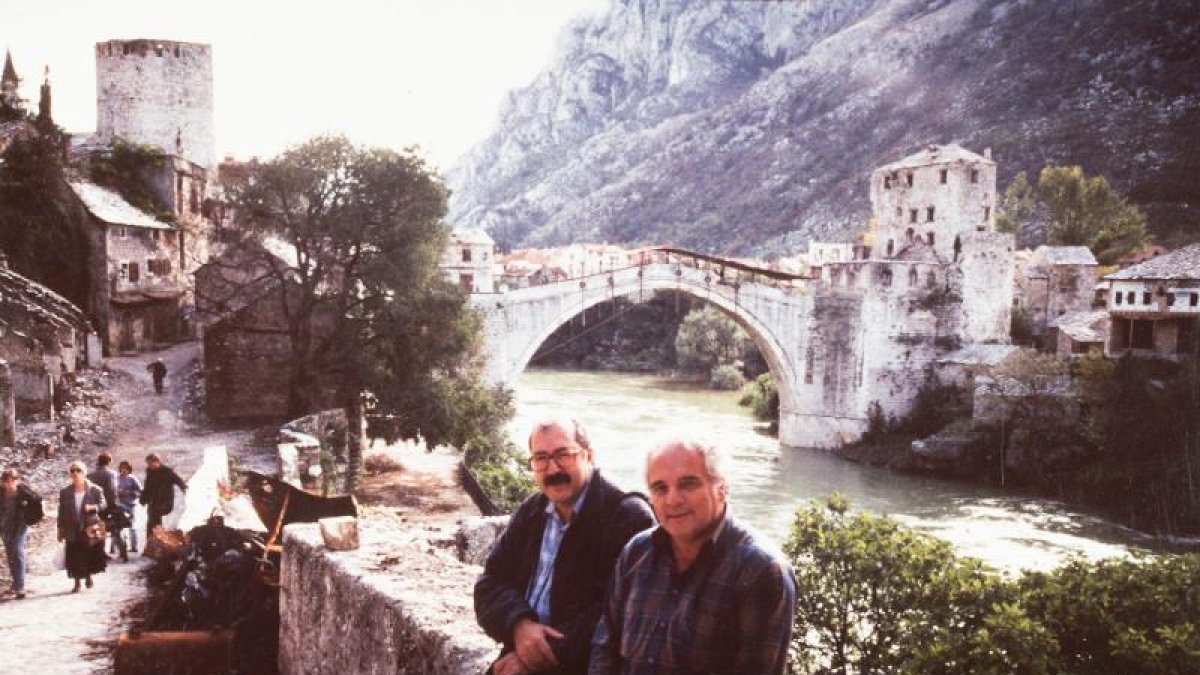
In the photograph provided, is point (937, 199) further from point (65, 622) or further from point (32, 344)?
point (65, 622)

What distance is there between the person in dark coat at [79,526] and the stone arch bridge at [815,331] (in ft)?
65.5

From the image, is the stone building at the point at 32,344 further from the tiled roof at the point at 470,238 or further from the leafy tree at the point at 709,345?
the leafy tree at the point at 709,345

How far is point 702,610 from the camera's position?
7.23ft

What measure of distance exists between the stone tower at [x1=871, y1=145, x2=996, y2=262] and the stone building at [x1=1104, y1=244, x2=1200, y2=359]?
267 inches

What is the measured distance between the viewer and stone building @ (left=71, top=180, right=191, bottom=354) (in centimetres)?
2006

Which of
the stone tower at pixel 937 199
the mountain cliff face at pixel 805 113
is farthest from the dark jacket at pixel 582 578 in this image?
the mountain cliff face at pixel 805 113

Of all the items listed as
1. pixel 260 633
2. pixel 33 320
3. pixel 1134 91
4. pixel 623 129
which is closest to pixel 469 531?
pixel 260 633

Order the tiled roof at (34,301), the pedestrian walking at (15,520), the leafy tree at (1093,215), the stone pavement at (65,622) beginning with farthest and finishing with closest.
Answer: the leafy tree at (1093,215), the tiled roof at (34,301), the pedestrian walking at (15,520), the stone pavement at (65,622)

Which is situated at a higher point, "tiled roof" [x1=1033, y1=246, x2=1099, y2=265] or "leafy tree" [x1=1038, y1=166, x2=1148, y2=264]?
"leafy tree" [x1=1038, y1=166, x2=1148, y2=264]

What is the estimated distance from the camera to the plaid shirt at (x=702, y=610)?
6.96ft

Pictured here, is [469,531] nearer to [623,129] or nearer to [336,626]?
[336,626]

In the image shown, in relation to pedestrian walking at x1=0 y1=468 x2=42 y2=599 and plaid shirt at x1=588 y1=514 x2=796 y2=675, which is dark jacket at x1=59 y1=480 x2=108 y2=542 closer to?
pedestrian walking at x1=0 y1=468 x2=42 y2=599

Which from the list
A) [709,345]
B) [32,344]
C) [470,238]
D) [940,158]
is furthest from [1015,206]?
[32,344]

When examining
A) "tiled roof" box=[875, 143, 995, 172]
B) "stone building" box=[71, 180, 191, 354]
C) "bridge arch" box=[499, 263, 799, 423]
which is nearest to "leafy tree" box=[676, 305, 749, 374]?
"bridge arch" box=[499, 263, 799, 423]
